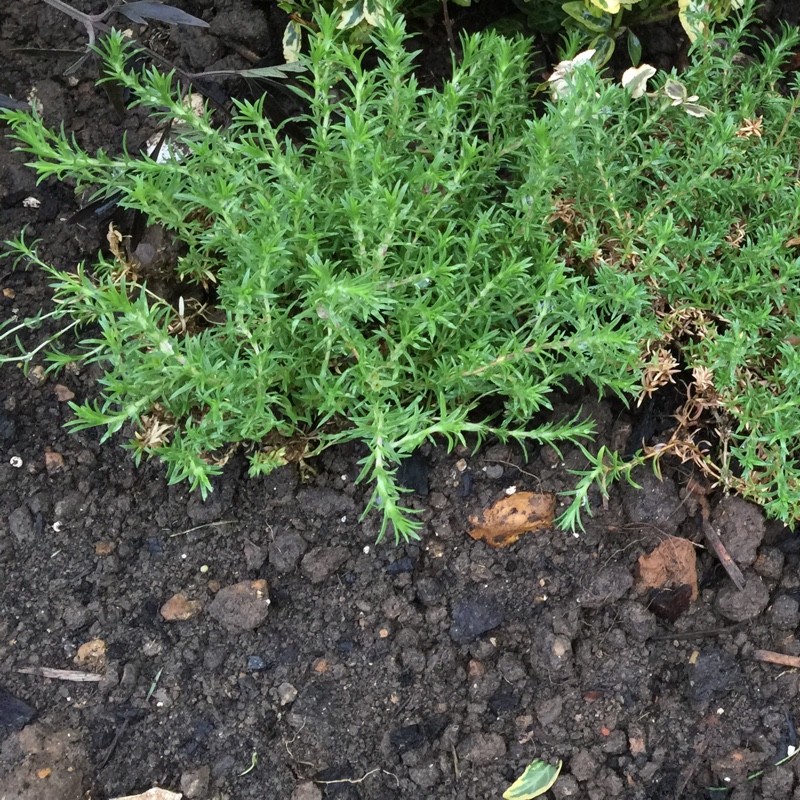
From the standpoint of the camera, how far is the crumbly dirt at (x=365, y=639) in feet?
7.06

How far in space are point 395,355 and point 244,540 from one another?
76cm

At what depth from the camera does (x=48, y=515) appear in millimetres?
2371

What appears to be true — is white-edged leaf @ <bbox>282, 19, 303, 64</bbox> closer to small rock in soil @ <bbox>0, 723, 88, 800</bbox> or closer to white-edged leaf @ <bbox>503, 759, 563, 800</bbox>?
small rock in soil @ <bbox>0, 723, 88, 800</bbox>

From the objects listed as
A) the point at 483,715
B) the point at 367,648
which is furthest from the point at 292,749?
the point at 483,715

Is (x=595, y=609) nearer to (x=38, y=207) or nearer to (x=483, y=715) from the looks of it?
(x=483, y=715)

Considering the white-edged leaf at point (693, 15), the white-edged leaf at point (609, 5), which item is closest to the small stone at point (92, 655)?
the white-edged leaf at point (609, 5)

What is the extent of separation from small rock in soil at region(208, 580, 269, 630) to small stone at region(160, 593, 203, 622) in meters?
0.04

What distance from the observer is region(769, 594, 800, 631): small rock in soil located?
2.26 m

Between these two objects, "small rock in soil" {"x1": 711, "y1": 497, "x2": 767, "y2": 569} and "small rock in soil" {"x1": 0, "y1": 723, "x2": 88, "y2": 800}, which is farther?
"small rock in soil" {"x1": 711, "y1": 497, "x2": 767, "y2": 569}

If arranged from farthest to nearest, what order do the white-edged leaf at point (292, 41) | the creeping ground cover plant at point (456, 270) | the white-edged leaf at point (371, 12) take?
the white-edged leaf at point (292, 41) → the white-edged leaf at point (371, 12) → the creeping ground cover plant at point (456, 270)

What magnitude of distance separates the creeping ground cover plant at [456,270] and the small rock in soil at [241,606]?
14.1 inches

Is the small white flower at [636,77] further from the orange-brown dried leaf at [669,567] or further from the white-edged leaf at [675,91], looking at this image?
the orange-brown dried leaf at [669,567]

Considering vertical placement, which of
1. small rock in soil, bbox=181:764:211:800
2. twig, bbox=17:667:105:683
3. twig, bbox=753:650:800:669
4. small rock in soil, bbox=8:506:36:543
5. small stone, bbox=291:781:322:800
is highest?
twig, bbox=753:650:800:669

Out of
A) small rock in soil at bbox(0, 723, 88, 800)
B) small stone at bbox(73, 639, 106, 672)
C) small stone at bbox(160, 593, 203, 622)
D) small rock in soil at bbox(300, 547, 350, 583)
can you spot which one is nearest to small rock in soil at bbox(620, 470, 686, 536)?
small rock in soil at bbox(300, 547, 350, 583)
